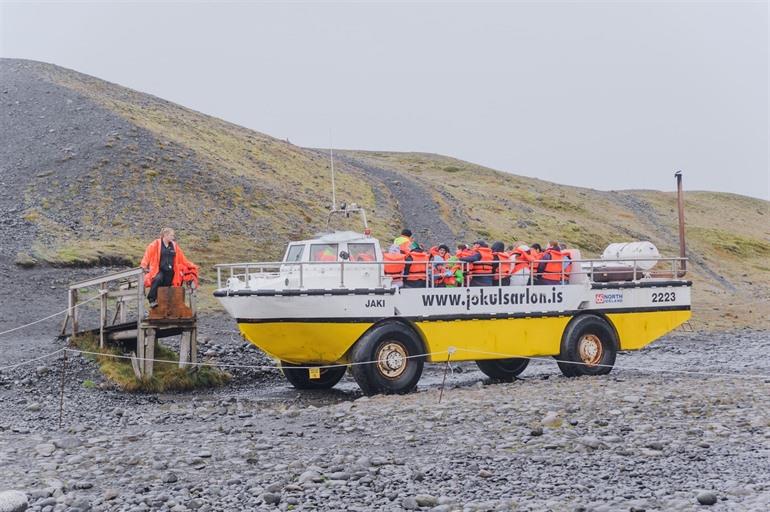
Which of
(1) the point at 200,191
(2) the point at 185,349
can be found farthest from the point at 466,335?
(1) the point at 200,191

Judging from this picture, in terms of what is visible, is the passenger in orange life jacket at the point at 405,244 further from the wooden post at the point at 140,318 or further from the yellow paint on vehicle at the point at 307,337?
the wooden post at the point at 140,318

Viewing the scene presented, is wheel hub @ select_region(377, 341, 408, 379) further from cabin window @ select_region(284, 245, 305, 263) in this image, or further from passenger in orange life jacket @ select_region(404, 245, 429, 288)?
cabin window @ select_region(284, 245, 305, 263)

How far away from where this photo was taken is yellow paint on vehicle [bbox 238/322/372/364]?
500 inches

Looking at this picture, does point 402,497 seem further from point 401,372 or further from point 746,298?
point 746,298

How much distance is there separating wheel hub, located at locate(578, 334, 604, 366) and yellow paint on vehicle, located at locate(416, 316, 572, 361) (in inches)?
16.1


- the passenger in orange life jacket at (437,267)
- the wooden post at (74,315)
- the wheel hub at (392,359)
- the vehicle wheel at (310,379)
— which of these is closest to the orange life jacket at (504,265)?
the passenger in orange life jacket at (437,267)

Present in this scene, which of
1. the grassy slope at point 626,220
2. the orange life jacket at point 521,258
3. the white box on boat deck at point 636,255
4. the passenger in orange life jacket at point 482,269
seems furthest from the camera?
the grassy slope at point 626,220

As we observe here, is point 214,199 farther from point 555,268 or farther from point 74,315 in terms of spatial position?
point 555,268

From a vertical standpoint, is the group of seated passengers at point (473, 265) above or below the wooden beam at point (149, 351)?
above

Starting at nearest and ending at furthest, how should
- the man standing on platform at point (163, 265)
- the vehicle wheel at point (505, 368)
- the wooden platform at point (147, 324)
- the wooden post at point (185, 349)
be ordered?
the wooden platform at point (147, 324) → the man standing on platform at point (163, 265) → the wooden post at point (185, 349) → the vehicle wheel at point (505, 368)

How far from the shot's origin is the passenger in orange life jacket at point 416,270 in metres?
13.6

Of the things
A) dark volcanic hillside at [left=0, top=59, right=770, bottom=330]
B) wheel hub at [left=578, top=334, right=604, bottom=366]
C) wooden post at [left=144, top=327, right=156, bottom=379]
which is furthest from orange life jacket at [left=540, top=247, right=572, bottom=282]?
dark volcanic hillside at [left=0, top=59, right=770, bottom=330]

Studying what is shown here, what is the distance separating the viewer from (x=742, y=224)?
5850 centimetres

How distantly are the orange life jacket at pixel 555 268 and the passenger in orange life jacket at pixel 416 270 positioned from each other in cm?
212
